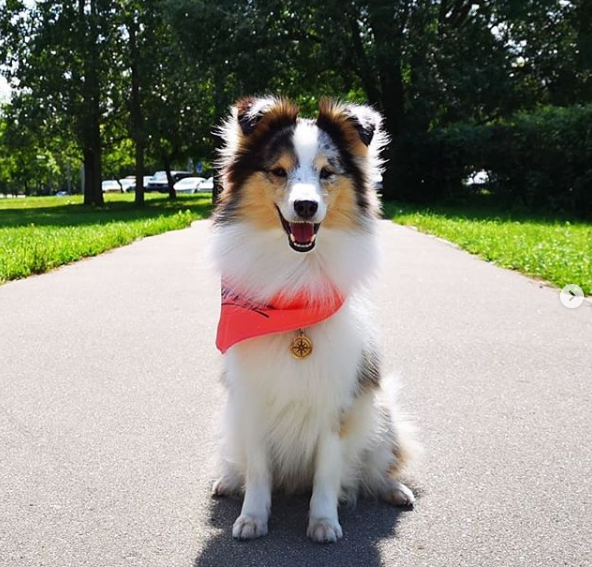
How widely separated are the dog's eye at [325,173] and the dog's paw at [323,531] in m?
1.63

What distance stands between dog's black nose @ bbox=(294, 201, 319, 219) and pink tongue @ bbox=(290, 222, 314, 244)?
0.27 feet

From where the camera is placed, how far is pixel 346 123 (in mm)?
3500

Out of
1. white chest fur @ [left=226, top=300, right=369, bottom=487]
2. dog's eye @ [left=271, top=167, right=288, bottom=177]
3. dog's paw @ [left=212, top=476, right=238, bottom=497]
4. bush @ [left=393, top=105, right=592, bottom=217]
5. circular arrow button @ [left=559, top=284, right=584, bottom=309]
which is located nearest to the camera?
white chest fur @ [left=226, top=300, right=369, bottom=487]

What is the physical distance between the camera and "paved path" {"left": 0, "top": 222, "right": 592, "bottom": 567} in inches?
121

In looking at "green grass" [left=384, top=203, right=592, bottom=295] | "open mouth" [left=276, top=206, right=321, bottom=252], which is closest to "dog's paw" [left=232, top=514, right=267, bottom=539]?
"open mouth" [left=276, top=206, right=321, bottom=252]

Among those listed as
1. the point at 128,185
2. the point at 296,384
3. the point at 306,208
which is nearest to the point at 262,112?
the point at 306,208

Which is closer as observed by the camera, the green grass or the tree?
the green grass

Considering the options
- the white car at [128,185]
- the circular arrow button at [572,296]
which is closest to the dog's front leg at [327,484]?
the circular arrow button at [572,296]

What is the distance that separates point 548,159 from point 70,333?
63.9ft

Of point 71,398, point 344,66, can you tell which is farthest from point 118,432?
point 344,66

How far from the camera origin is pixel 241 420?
3.36 meters

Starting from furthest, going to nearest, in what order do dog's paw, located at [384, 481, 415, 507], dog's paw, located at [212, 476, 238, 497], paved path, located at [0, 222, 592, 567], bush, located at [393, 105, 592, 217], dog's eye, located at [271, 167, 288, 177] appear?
bush, located at [393, 105, 592, 217], dog's paw, located at [212, 476, 238, 497], dog's paw, located at [384, 481, 415, 507], dog's eye, located at [271, 167, 288, 177], paved path, located at [0, 222, 592, 567]

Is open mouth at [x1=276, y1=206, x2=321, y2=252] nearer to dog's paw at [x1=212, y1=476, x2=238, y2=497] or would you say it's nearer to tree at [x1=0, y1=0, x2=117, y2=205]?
dog's paw at [x1=212, y1=476, x2=238, y2=497]

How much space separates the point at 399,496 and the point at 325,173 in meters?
1.68
